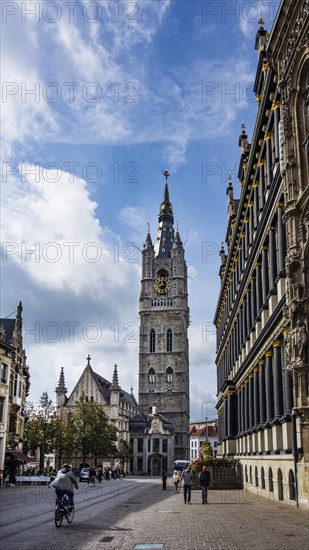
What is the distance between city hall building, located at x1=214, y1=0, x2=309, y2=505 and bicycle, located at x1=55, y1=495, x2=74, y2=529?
7.64 metres

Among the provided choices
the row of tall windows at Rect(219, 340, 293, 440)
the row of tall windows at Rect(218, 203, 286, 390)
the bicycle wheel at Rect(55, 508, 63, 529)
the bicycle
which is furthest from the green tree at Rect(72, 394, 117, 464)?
the bicycle wheel at Rect(55, 508, 63, 529)

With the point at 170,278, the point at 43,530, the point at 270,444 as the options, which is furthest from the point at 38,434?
the point at 170,278

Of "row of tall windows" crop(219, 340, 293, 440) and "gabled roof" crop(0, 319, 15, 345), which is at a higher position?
"gabled roof" crop(0, 319, 15, 345)

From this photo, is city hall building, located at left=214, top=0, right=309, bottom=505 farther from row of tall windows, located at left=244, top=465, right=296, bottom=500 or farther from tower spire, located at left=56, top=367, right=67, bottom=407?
tower spire, located at left=56, top=367, right=67, bottom=407

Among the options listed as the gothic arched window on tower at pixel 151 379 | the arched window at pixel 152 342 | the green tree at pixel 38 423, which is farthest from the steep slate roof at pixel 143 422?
the green tree at pixel 38 423

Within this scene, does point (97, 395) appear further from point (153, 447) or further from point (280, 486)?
point (280, 486)

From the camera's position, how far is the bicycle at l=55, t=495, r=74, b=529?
651 inches

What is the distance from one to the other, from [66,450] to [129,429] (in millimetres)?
38216

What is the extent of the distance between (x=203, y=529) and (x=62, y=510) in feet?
12.7

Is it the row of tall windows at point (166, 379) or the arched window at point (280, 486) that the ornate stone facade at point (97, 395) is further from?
the arched window at point (280, 486)

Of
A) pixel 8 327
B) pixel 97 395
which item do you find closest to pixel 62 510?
pixel 8 327

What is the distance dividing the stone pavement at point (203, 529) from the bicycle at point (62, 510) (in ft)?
2.25

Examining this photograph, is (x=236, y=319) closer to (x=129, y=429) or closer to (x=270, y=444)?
(x=270, y=444)

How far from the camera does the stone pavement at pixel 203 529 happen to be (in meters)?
12.8
